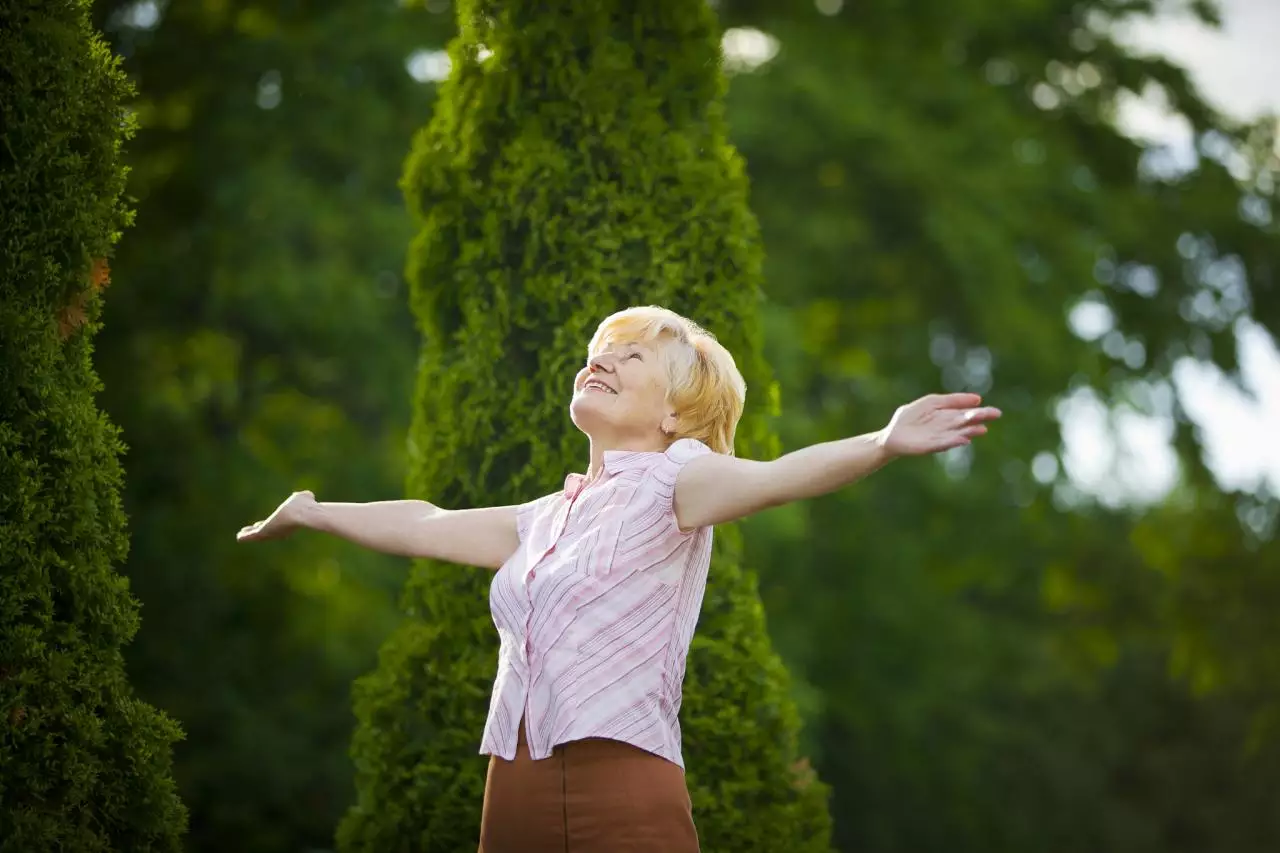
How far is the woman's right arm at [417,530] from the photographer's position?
3.27 metres

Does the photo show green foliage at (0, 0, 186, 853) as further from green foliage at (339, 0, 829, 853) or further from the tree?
the tree

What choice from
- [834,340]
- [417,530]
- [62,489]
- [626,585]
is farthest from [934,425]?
[834,340]

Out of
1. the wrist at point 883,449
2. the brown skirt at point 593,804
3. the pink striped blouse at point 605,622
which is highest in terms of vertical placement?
the wrist at point 883,449

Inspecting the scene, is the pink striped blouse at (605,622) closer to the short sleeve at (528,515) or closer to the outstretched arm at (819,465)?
the outstretched arm at (819,465)

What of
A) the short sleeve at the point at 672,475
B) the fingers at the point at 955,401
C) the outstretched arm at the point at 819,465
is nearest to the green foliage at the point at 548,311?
the short sleeve at the point at 672,475

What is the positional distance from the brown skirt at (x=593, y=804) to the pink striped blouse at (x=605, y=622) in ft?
0.12

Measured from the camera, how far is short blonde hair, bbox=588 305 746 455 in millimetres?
3119

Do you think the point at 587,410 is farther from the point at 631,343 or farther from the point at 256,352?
the point at 256,352

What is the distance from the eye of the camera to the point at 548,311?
4.38 metres

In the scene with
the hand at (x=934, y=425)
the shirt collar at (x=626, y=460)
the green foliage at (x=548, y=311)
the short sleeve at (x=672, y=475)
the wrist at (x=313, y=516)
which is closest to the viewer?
the hand at (x=934, y=425)

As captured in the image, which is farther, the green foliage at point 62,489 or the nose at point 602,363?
the green foliage at point 62,489

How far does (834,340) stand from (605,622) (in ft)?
34.0

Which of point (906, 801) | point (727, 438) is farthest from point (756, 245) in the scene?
point (906, 801)

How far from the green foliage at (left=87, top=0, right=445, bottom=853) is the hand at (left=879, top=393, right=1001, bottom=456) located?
25.3 feet
